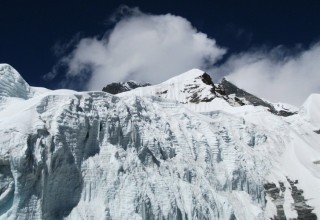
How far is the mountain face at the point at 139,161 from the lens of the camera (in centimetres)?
3447

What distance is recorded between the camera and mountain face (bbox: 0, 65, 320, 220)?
113 feet

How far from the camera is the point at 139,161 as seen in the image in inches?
1634

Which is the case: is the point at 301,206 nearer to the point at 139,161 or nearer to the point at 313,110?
the point at 139,161

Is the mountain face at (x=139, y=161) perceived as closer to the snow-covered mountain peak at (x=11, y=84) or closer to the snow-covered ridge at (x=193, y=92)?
the snow-covered mountain peak at (x=11, y=84)

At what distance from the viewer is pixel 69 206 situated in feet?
117

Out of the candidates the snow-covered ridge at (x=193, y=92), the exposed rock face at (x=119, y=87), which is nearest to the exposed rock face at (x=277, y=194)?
the snow-covered ridge at (x=193, y=92)

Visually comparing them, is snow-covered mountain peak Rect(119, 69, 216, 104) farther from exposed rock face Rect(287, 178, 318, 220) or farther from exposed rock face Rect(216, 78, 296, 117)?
exposed rock face Rect(287, 178, 318, 220)

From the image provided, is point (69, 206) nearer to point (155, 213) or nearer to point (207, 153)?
point (155, 213)

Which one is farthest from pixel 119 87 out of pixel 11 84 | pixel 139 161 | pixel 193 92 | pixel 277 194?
pixel 139 161

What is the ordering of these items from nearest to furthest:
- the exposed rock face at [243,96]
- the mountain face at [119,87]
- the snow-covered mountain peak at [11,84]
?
the snow-covered mountain peak at [11,84] < the exposed rock face at [243,96] < the mountain face at [119,87]

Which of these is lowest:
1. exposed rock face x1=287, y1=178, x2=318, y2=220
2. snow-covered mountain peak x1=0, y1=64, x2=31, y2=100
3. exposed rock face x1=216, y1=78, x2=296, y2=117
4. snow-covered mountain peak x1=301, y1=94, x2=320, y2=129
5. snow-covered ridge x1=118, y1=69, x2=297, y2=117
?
exposed rock face x1=287, y1=178, x2=318, y2=220

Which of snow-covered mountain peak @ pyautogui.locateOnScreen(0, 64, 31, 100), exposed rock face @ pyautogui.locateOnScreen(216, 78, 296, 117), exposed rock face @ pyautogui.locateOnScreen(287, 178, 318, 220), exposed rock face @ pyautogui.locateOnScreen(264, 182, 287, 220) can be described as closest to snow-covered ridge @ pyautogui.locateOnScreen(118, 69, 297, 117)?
exposed rock face @ pyautogui.locateOnScreen(216, 78, 296, 117)

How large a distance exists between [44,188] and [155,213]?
353 inches

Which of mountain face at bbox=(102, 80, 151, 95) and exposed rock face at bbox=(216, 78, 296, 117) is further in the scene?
mountain face at bbox=(102, 80, 151, 95)
